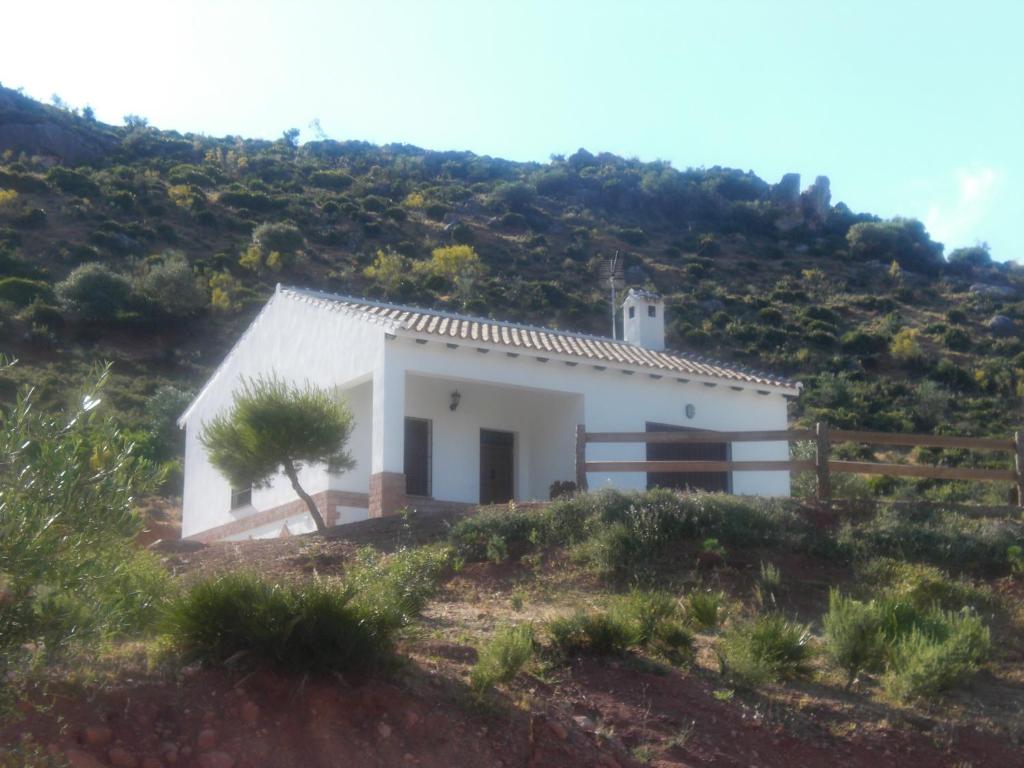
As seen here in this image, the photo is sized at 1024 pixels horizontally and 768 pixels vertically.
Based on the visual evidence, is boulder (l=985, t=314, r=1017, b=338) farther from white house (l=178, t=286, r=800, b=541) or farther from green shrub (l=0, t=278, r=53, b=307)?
green shrub (l=0, t=278, r=53, b=307)

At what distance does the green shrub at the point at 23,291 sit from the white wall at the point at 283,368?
18.8 m

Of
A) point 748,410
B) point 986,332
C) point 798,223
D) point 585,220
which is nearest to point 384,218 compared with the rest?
point 585,220

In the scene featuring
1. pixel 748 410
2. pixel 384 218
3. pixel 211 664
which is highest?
pixel 384 218

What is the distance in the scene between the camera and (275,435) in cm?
1556

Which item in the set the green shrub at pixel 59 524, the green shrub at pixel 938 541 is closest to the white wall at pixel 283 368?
the green shrub at pixel 938 541

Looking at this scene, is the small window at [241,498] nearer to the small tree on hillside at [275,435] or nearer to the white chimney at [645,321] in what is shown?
the small tree on hillside at [275,435]

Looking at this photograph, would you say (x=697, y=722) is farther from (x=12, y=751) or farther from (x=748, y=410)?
(x=748, y=410)

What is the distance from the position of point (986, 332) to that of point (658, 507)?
130 ft

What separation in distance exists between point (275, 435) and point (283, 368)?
6248mm

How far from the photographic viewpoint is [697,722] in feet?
27.1

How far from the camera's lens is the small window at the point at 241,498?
21773 millimetres

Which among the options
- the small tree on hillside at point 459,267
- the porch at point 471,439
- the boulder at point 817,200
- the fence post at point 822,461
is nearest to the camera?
the fence post at point 822,461

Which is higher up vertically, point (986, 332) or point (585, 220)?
point (585, 220)

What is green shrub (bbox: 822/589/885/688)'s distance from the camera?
9234 mm
